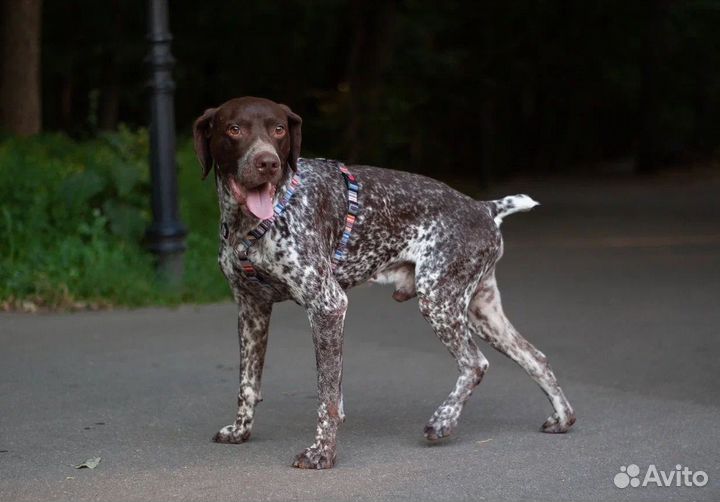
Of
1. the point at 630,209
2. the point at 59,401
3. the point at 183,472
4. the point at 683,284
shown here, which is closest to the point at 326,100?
the point at 630,209

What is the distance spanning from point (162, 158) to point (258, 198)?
214 inches

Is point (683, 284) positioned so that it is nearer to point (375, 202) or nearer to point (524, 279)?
point (524, 279)

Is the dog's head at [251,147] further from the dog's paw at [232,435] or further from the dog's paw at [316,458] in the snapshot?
the dog's paw at [232,435]

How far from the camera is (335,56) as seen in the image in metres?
26.4

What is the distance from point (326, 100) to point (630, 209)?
6.34 metres

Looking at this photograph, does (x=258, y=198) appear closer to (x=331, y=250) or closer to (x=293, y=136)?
(x=293, y=136)

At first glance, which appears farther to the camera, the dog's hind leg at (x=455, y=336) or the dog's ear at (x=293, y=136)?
the dog's hind leg at (x=455, y=336)

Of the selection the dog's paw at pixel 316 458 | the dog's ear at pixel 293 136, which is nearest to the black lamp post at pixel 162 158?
the dog's ear at pixel 293 136

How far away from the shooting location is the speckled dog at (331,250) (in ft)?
20.2

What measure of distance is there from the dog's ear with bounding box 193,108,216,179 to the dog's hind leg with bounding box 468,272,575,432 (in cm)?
167

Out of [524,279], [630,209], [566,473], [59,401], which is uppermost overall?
[566,473]

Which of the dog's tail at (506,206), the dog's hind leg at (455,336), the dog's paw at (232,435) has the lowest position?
the dog's paw at (232,435)

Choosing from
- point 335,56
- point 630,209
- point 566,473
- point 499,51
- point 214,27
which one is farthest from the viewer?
point 499,51

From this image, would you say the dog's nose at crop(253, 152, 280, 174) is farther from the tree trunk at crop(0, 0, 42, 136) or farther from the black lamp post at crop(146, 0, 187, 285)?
the tree trunk at crop(0, 0, 42, 136)
